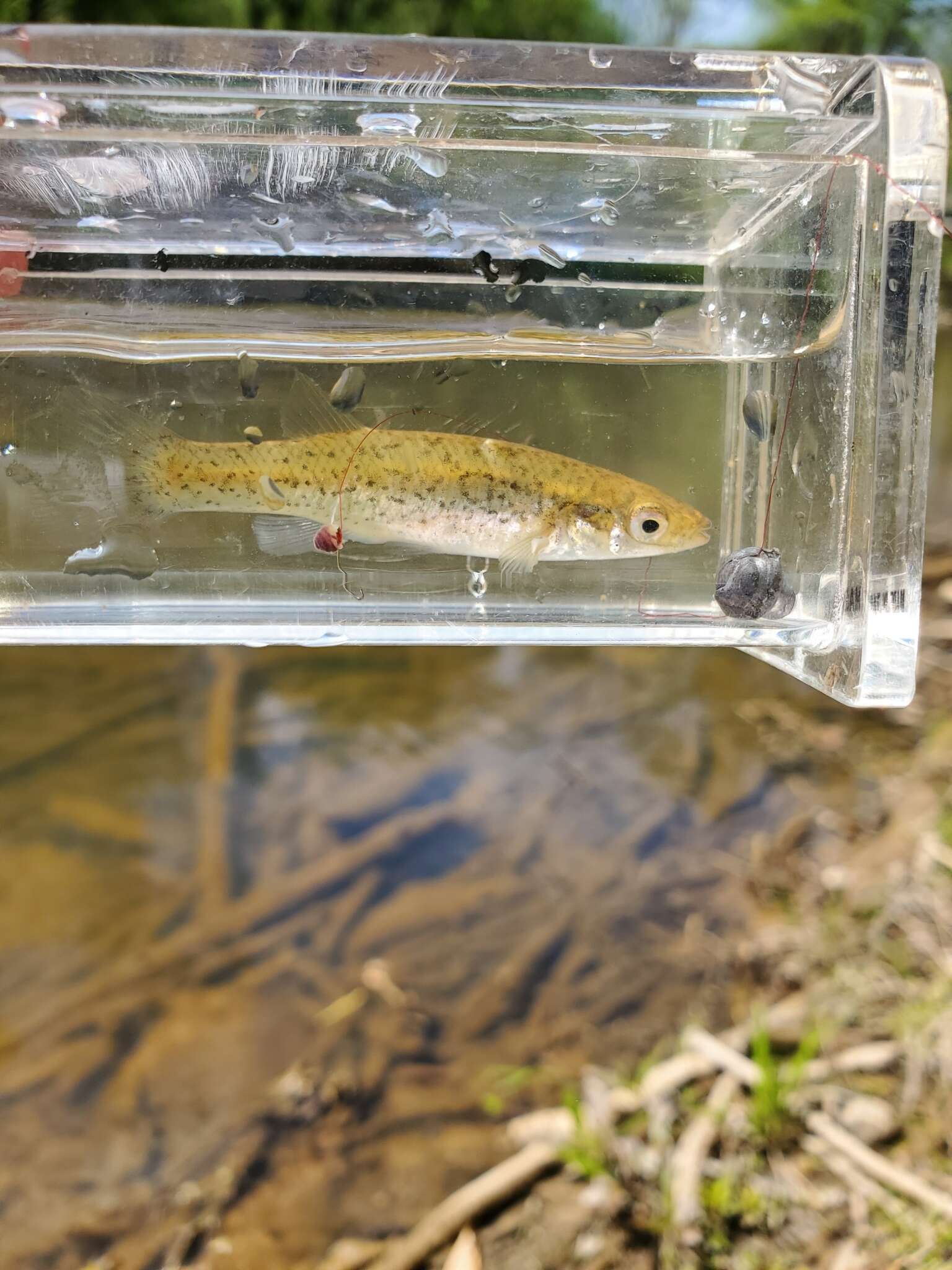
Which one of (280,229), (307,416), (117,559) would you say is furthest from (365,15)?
(117,559)

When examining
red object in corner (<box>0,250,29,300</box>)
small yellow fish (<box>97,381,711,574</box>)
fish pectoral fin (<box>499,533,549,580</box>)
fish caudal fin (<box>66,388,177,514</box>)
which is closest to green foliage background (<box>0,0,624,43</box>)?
red object in corner (<box>0,250,29,300</box>)

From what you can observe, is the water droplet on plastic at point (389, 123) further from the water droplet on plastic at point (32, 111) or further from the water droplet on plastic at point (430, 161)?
the water droplet on plastic at point (32, 111)

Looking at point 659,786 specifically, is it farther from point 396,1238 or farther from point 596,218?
point 596,218

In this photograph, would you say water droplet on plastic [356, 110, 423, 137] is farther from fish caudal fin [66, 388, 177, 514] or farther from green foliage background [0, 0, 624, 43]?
green foliage background [0, 0, 624, 43]

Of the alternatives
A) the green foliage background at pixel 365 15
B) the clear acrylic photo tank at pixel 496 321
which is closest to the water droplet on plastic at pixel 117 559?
the clear acrylic photo tank at pixel 496 321

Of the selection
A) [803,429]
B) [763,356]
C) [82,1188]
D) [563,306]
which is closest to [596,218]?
[563,306]

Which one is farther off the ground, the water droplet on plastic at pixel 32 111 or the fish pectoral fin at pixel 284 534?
the water droplet on plastic at pixel 32 111

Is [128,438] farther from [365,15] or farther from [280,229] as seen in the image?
[365,15]
